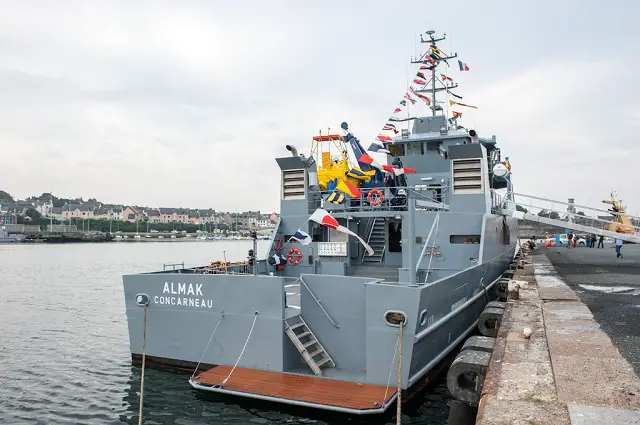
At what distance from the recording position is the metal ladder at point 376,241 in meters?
11.8

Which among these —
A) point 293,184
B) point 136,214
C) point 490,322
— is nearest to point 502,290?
point 490,322

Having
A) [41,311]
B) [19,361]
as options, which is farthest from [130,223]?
[19,361]

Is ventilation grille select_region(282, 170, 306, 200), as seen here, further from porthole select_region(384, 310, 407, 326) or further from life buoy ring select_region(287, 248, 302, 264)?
porthole select_region(384, 310, 407, 326)

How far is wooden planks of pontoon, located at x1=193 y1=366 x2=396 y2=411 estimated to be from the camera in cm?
624

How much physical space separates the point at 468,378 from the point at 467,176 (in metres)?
6.44

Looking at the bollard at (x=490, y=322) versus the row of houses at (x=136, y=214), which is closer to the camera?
the bollard at (x=490, y=322)

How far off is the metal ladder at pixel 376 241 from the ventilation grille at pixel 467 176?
212cm

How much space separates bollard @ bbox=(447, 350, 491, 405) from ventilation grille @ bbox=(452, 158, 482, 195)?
600cm

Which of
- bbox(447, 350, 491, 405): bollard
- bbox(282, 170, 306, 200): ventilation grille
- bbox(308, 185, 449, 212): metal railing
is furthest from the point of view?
bbox(282, 170, 306, 200): ventilation grille

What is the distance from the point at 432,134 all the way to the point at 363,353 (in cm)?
935

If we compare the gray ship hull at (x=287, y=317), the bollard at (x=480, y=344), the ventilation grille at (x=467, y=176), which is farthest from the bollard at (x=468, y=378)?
the ventilation grille at (x=467, y=176)

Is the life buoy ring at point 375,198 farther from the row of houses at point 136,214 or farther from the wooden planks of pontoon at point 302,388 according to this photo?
the row of houses at point 136,214

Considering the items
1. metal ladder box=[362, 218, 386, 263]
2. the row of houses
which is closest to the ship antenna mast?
metal ladder box=[362, 218, 386, 263]

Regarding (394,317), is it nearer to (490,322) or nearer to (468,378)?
(468,378)
